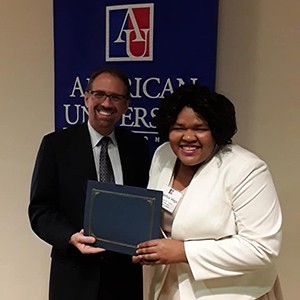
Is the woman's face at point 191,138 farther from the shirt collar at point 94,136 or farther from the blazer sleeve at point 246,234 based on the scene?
the shirt collar at point 94,136

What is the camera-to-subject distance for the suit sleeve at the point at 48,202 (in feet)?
4.91

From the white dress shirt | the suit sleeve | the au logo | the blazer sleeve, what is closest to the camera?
the blazer sleeve

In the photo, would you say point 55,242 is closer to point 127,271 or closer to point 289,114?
point 127,271

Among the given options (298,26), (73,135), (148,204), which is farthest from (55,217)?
(298,26)

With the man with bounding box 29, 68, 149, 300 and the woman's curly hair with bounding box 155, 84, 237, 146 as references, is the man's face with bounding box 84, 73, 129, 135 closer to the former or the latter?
the man with bounding box 29, 68, 149, 300

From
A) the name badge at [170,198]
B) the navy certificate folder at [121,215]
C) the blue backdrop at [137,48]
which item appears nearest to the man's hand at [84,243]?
the navy certificate folder at [121,215]

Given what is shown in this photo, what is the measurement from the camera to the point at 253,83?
73.7 inches

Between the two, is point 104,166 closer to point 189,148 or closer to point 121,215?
point 121,215

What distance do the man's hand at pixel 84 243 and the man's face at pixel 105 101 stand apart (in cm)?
46

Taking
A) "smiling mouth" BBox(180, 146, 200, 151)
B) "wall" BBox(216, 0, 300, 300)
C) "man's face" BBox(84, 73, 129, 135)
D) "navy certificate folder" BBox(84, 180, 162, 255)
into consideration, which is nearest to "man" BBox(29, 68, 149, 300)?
"man's face" BBox(84, 73, 129, 135)

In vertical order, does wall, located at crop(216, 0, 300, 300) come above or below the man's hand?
above

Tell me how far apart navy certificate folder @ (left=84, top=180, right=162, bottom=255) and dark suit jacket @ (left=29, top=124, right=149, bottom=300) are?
0.58ft

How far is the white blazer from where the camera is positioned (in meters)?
1.23

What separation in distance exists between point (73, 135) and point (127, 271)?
2.10ft
